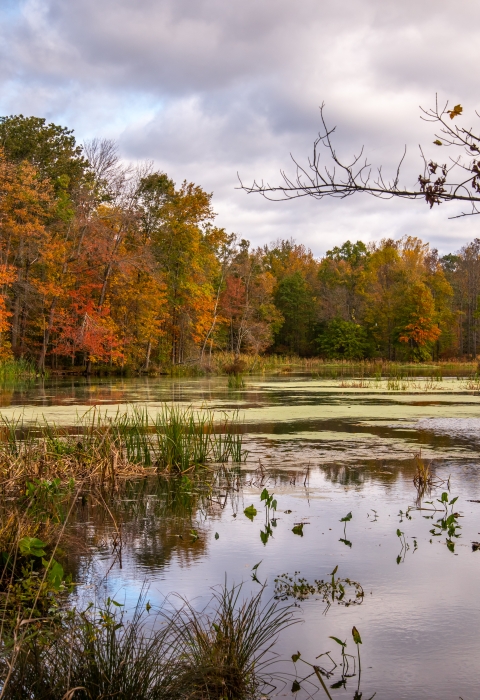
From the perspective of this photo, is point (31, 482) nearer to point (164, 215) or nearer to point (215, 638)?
point (215, 638)

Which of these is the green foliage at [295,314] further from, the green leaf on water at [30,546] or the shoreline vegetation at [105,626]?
the green leaf on water at [30,546]

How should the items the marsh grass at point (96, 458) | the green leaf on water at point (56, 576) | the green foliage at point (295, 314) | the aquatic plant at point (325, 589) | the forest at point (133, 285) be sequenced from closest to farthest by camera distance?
the green leaf on water at point (56, 576)
the aquatic plant at point (325, 589)
the marsh grass at point (96, 458)
the forest at point (133, 285)
the green foliage at point (295, 314)

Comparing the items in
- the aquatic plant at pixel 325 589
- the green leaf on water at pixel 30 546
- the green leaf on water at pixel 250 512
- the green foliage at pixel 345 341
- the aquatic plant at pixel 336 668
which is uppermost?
the green foliage at pixel 345 341

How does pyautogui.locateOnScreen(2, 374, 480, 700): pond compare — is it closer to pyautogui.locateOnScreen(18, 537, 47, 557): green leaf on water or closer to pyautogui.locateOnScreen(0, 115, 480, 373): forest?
pyautogui.locateOnScreen(18, 537, 47, 557): green leaf on water

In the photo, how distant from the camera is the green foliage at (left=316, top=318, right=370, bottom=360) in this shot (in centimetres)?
5869

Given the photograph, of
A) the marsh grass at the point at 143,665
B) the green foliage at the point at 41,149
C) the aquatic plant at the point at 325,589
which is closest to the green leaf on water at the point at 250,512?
the aquatic plant at the point at 325,589

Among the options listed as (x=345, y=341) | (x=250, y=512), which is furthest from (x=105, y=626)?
(x=345, y=341)

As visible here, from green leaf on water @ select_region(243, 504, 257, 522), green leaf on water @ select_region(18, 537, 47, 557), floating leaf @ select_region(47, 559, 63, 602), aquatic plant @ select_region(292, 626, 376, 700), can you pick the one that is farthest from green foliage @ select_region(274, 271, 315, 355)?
aquatic plant @ select_region(292, 626, 376, 700)

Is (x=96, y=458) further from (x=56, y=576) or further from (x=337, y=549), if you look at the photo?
(x=56, y=576)

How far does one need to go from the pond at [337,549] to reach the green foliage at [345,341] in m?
48.8

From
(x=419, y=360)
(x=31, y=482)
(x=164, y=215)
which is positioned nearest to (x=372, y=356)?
(x=419, y=360)

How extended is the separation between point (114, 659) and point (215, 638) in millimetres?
515

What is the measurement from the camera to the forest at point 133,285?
3122 cm

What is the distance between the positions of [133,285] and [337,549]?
32.9m
